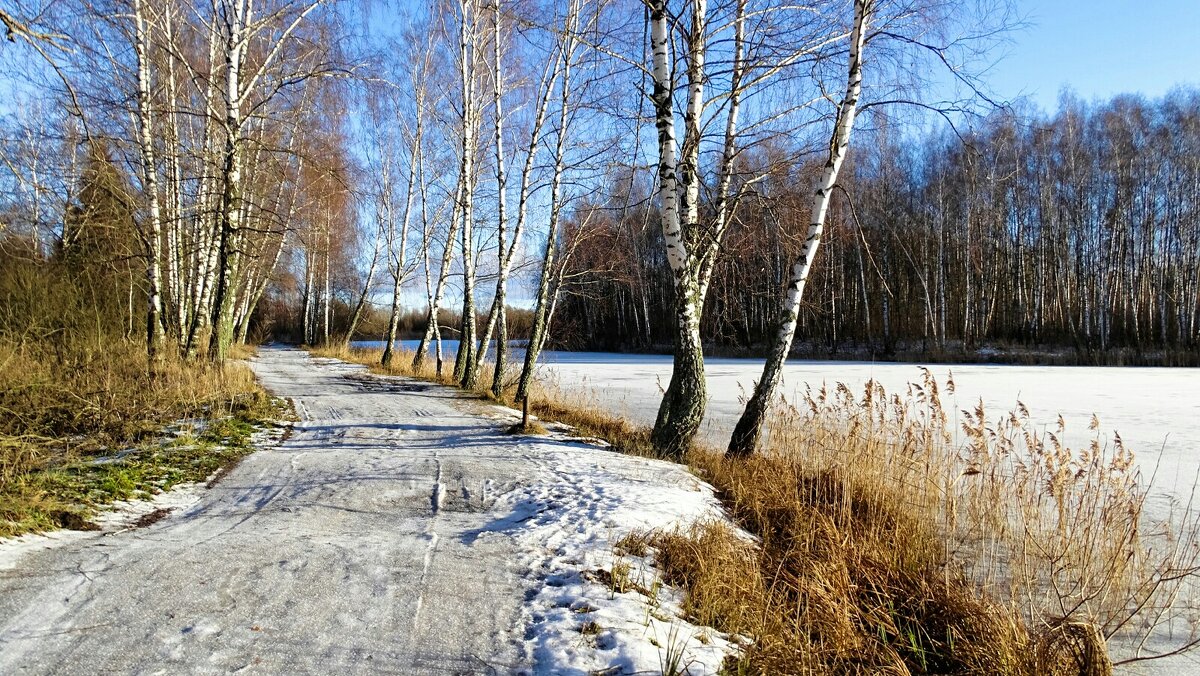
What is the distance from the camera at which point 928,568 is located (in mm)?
4117

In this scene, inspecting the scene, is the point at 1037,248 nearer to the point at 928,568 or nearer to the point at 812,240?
the point at 812,240

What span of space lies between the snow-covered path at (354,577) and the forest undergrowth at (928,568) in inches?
19.0

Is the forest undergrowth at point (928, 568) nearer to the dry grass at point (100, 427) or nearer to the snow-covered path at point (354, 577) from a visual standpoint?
the snow-covered path at point (354, 577)

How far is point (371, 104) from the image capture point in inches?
652

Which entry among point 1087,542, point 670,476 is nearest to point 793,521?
point 670,476

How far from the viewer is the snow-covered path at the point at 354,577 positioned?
2.42 m

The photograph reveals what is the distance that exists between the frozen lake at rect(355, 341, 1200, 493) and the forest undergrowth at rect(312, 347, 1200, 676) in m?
1.15

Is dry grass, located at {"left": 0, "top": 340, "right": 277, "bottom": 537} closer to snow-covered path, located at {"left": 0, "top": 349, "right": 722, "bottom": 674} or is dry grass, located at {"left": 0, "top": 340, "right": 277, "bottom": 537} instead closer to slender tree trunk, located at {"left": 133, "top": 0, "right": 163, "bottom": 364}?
snow-covered path, located at {"left": 0, "top": 349, "right": 722, "bottom": 674}

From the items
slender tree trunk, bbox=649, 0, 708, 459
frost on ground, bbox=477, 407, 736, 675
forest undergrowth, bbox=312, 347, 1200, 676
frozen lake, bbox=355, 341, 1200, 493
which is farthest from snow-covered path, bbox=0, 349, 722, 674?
frozen lake, bbox=355, 341, 1200, 493

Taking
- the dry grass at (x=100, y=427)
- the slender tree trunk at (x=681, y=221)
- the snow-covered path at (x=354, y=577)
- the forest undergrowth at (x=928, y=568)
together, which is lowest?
the forest undergrowth at (x=928, y=568)

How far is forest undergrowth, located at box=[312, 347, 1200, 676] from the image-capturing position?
9.92 feet

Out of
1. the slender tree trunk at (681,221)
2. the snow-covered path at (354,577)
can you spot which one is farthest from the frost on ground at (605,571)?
the slender tree trunk at (681,221)

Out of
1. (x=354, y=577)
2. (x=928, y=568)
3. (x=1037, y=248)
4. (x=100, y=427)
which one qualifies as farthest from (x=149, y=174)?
(x=1037, y=248)

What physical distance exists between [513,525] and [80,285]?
12566 millimetres
